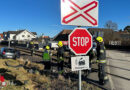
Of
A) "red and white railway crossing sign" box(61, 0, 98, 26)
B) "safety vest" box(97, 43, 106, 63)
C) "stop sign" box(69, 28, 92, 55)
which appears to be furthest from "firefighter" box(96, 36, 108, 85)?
"stop sign" box(69, 28, 92, 55)

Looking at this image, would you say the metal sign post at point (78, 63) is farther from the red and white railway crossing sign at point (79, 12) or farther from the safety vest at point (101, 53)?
the safety vest at point (101, 53)

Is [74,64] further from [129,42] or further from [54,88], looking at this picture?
[129,42]

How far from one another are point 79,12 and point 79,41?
2.07 ft

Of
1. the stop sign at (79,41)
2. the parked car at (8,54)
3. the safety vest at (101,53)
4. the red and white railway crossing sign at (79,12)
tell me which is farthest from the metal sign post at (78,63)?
the parked car at (8,54)

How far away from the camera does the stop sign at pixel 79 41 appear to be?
301 cm

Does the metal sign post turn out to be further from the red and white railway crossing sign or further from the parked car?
the parked car

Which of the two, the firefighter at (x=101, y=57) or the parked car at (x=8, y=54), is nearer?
the firefighter at (x=101, y=57)

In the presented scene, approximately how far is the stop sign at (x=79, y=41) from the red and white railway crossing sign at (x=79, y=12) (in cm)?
18

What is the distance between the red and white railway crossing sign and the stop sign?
0.18 meters

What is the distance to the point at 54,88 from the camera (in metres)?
5.32

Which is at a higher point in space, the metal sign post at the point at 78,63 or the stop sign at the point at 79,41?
the stop sign at the point at 79,41

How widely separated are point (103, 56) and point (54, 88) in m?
2.55

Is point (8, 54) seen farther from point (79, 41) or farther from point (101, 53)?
point (79, 41)

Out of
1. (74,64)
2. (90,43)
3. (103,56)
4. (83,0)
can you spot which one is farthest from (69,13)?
(103,56)
